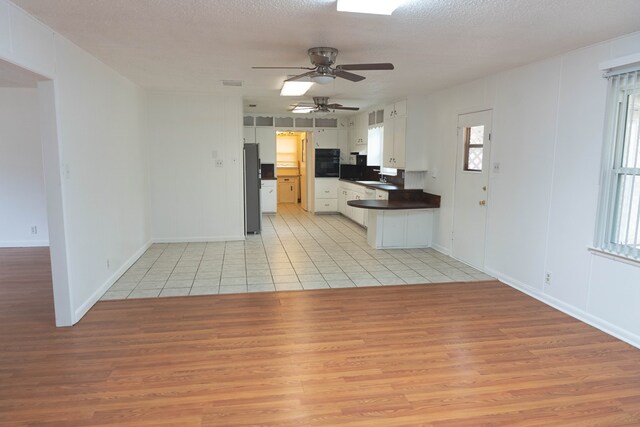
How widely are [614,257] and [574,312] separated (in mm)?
686

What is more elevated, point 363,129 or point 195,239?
point 363,129

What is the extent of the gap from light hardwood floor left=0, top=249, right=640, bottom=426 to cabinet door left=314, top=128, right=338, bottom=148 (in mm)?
6201

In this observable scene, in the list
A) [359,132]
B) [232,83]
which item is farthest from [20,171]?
[359,132]

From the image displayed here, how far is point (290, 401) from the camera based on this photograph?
246 cm

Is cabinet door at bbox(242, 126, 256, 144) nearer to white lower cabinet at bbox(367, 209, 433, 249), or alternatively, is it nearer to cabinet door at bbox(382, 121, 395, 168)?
cabinet door at bbox(382, 121, 395, 168)

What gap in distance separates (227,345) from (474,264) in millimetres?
3492

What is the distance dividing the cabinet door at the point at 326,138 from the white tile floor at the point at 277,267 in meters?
3.31

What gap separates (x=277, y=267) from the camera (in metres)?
5.31

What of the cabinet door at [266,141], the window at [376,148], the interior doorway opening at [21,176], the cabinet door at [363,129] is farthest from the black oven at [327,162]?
the interior doorway opening at [21,176]

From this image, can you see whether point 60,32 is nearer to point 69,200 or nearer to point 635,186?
point 69,200

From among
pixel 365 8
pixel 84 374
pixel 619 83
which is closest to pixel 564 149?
pixel 619 83

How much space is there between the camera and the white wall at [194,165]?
21.4 feet

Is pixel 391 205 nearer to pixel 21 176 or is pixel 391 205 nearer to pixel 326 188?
pixel 326 188

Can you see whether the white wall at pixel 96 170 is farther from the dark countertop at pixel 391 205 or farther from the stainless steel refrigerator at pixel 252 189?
the dark countertop at pixel 391 205
